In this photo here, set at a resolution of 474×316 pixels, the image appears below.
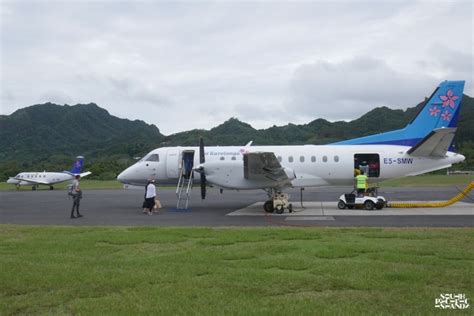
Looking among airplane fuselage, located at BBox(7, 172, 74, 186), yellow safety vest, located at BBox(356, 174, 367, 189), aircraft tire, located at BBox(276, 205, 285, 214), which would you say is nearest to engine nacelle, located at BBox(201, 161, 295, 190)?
aircraft tire, located at BBox(276, 205, 285, 214)

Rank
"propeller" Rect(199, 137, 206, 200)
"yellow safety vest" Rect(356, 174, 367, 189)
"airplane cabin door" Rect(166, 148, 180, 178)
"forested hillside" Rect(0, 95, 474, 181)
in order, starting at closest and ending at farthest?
"yellow safety vest" Rect(356, 174, 367, 189) < "propeller" Rect(199, 137, 206, 200) < "airplane cabin door" Rect(166, 148, 180, 178) < "forested hillside" Rect(0, 95, 474, 181)

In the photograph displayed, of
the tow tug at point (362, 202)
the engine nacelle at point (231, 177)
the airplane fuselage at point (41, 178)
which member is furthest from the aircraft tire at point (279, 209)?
the airplane fuselage at point (41, 178)

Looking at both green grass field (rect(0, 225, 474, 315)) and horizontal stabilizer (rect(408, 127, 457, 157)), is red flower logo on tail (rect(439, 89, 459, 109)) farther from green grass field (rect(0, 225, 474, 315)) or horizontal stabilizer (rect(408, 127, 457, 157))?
green grass field (rect(0, 225, 474, 315))

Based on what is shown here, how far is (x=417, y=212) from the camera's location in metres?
19.1

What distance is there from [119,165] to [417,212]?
6727 centimetres

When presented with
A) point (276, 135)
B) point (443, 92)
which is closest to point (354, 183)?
point (443, 92)

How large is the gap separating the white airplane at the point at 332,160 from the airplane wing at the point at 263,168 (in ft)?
0.15

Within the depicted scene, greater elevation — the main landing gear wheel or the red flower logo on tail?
the red flower logo on tail

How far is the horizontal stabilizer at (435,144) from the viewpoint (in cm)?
1986

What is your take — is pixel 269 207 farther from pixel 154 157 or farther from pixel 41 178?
pixel 41 178

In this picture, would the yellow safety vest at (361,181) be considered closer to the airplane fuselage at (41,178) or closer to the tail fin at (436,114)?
the tail fin at (436,114)

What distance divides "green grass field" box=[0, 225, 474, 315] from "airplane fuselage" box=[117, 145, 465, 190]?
892 cm

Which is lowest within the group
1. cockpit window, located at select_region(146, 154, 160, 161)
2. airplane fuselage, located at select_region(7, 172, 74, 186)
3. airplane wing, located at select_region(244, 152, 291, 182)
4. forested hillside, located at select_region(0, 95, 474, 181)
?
airplane fuselage, located at select_region(7, 172, 74, 186)

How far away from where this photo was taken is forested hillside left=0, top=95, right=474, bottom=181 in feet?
297
